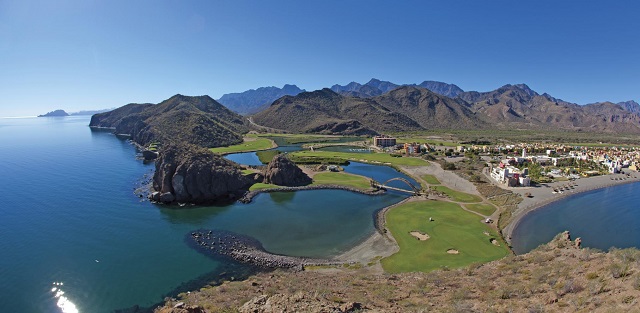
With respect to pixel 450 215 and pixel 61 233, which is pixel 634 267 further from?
pixel 61 233

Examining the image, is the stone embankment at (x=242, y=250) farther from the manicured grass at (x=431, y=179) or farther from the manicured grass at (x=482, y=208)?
the manicured grass at (x=431, y=179)

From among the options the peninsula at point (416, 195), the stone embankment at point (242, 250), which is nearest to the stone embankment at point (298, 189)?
the peninsula at point (416, 195)

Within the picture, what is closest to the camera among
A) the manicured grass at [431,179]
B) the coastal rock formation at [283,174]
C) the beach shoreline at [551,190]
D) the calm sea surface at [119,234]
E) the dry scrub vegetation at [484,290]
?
the dry scrub vegetation at [484,290]

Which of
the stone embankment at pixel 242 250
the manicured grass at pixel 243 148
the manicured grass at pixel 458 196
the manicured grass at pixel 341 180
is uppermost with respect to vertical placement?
the manicured grass at pixel 243 148

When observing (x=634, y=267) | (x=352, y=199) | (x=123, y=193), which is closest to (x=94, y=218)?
(x=123, y=193)

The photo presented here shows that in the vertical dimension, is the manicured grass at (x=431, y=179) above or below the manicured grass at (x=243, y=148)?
below

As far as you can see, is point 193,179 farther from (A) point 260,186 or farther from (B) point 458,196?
(B) point 458,196
